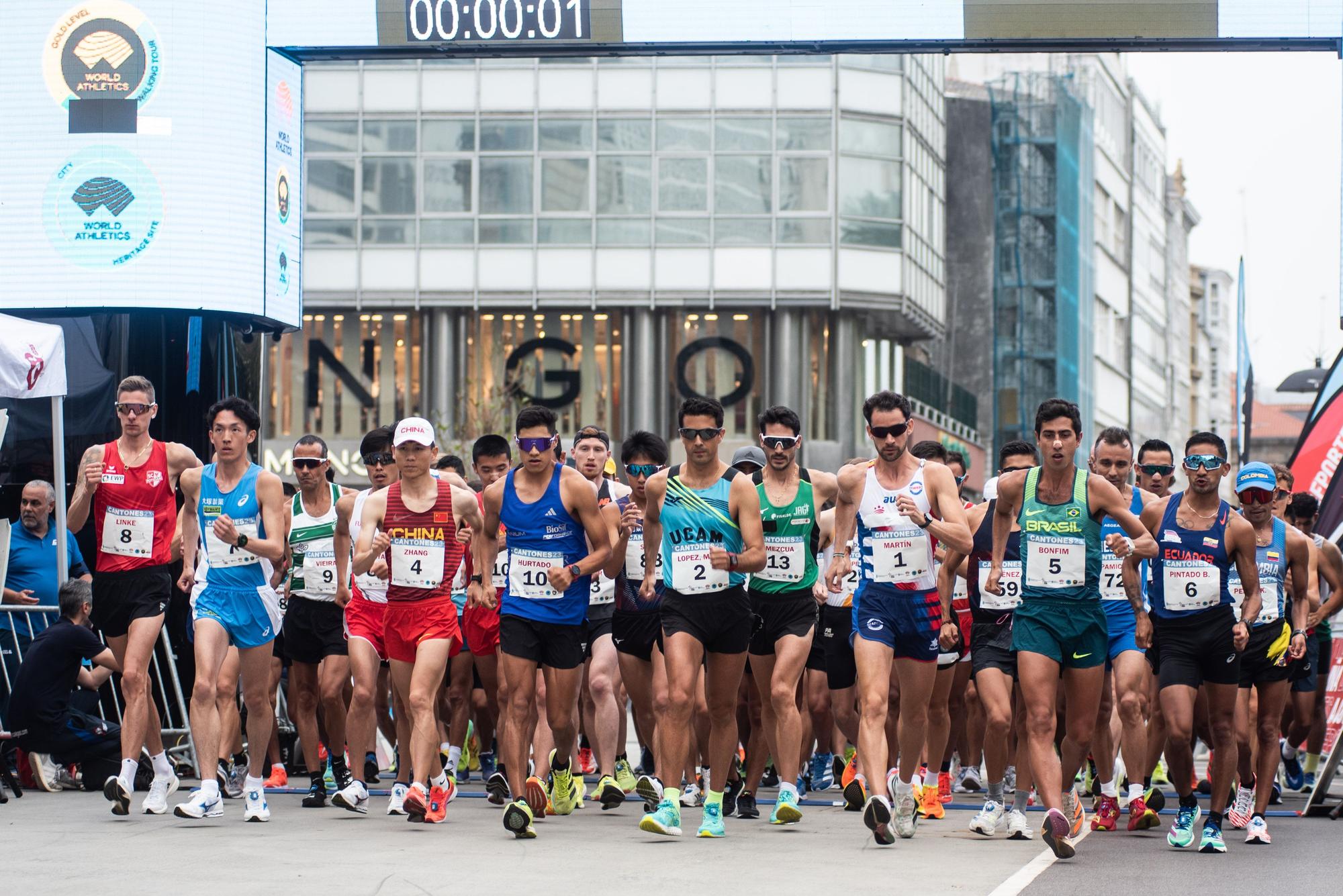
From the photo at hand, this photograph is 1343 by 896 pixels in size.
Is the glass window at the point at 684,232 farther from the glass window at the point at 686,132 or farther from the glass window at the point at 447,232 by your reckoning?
the glass window at the point at 447,232

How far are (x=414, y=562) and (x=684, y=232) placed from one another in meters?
36.2

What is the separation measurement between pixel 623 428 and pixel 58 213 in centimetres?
3276

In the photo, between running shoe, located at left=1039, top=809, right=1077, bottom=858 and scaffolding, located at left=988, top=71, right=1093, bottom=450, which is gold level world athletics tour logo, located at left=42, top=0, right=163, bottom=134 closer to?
running shoe, located at left=1039, top=809, right=1077, bottom=858

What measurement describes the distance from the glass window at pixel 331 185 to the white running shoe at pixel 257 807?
3770 cm

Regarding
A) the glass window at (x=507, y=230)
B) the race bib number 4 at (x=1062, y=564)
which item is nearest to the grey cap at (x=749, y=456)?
the race bib number 4 at (x=1062, y=564)

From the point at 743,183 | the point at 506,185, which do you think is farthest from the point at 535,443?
the point at 506,185

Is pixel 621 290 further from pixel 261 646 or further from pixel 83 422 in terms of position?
pixel 261 646

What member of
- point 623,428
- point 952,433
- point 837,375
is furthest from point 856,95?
point 952,433

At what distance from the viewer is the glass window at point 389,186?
47.9 meters

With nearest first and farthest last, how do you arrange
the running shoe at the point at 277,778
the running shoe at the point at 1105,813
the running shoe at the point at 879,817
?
1. the running shoe at the point at 879,817
2. the running shoe at the point at 1105,813
3. the running shoe at the point at 277,778

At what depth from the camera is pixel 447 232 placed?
47.9 metres

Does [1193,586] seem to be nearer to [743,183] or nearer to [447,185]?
[743,183]

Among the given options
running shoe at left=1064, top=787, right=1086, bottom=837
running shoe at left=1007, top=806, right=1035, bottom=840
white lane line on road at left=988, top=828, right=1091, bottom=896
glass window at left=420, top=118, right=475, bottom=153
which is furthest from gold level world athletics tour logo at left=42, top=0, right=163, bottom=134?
glass window at left=420, top=118, right=475, bottom=153

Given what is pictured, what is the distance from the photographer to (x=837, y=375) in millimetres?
47969
